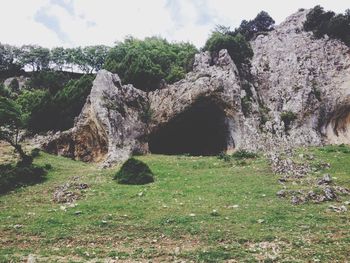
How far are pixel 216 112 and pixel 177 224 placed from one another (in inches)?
1278

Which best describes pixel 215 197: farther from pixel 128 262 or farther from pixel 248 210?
pixel 128 262

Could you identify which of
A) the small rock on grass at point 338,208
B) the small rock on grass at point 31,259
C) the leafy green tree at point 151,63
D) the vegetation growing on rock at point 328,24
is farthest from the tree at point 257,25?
the small rock on grass at point 31,259

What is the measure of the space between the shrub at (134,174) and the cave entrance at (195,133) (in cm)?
1679

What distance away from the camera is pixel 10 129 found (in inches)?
1571

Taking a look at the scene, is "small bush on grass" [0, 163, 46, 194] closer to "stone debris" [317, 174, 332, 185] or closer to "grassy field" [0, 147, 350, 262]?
"grassy field" [0, 147, 350, 262]

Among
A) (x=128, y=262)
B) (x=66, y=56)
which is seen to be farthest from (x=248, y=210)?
(x=66, y=56)

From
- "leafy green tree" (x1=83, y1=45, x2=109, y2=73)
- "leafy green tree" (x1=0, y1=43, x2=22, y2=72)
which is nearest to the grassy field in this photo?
"leafy green tree" (x1=83, y1=45, x2=109, y2=73)

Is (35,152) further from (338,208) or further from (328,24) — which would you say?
(328,24)

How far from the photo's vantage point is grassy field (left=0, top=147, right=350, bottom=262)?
52.7 ft

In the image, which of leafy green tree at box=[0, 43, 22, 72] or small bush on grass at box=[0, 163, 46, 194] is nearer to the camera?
small bush on grass at box=[0, 163, 46, 194]

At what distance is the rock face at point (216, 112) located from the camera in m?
47.2

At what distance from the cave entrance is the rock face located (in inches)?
5.1

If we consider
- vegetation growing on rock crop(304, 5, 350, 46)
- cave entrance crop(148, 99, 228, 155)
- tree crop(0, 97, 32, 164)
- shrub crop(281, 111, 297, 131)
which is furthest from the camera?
vegetation growing on rock crop(304, 5, 350, 46)

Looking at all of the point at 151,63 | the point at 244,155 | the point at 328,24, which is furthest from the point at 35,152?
the point at 328,24
